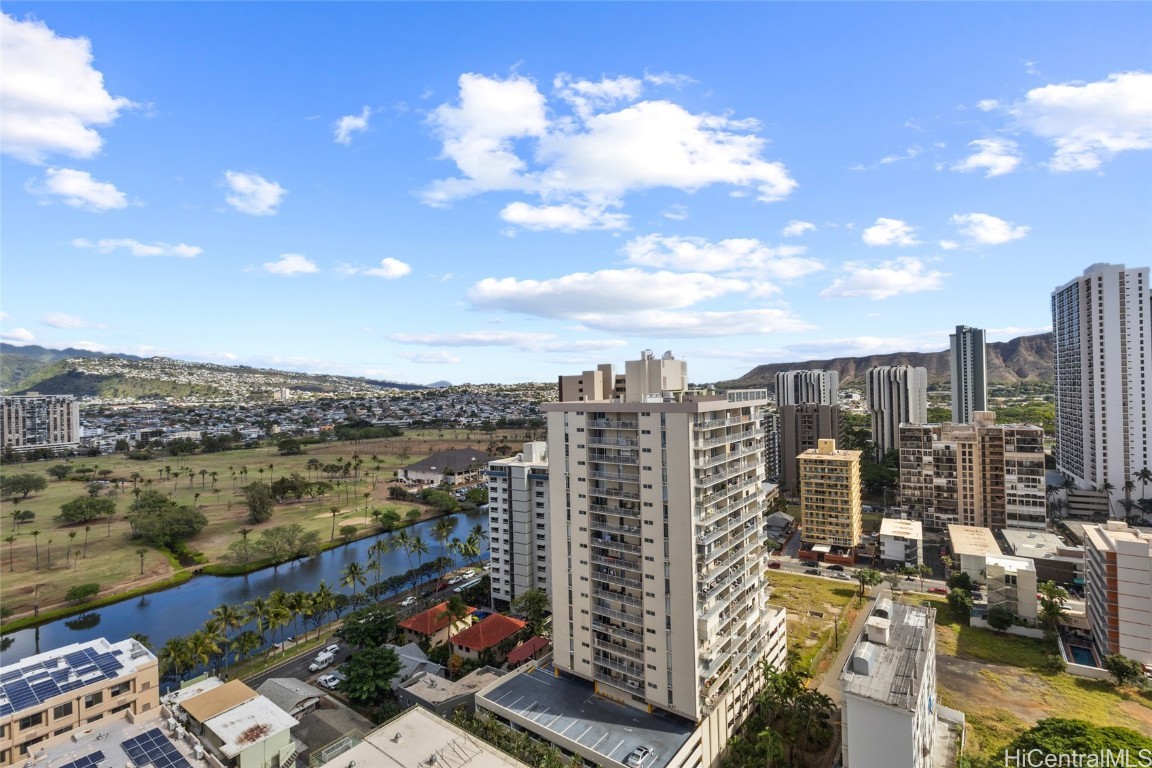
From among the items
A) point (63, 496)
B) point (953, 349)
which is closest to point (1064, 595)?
point (953, 349)

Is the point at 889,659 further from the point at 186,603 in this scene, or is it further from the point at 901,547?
the point at 186,603

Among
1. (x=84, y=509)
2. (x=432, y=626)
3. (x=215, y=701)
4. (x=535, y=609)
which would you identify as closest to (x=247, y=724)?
(x=215, y=701)

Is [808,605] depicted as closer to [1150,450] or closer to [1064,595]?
[1064,595]

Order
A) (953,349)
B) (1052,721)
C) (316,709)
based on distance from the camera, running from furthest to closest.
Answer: (953,349) < (316,709) < (1052,721)

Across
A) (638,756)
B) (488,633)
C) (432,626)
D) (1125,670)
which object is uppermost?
(638,756)

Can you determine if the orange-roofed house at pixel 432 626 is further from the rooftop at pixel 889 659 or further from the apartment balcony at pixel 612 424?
the rooftop at pixel 889 659

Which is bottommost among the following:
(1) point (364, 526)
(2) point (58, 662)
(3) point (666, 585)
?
(1) point (364, 526)

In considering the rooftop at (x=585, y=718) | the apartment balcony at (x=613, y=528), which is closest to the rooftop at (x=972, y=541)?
the rooftop at (x=585, y=718)
